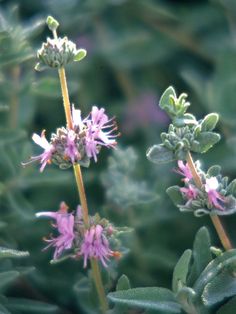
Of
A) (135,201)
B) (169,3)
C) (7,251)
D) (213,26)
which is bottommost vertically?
(7,251)

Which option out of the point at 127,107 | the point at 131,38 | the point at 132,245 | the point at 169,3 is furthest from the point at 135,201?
the point at 169,3

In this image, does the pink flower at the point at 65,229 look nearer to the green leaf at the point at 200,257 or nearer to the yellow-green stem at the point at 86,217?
the yellow-green stem at the point at 86,217

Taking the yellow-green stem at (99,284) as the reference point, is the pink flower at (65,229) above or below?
above

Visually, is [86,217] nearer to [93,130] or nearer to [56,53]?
[93,130]

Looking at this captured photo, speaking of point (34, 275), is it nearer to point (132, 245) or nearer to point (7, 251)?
point (132, 245)

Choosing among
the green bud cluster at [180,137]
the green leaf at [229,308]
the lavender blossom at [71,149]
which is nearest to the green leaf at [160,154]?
the green bud cluster at [180,137]

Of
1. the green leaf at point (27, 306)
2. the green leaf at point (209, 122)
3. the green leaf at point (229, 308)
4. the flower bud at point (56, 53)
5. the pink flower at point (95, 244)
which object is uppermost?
the flower bud at point (56, 53)

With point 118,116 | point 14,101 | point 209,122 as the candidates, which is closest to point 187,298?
point 209,122
